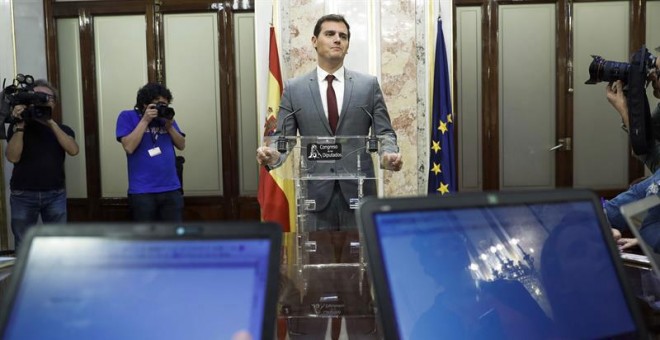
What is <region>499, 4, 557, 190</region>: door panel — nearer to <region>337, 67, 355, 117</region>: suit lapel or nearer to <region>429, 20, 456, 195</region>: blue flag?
<region>429, 20, 456, 195</region>: blue flag

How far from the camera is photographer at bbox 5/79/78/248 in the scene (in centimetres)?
326

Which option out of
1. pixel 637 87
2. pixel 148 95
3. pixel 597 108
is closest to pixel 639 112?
pixel 637 87

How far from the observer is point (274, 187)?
11.5 ft

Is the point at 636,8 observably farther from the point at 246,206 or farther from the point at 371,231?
the point at 371,231

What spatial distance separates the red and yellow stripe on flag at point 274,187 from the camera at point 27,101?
1.31 m

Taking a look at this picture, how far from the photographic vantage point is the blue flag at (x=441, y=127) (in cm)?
393

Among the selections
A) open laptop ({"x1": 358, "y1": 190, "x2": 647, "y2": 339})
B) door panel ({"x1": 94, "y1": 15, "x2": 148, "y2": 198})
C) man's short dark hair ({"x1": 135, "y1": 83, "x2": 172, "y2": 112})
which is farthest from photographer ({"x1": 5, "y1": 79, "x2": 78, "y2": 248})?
open laptop ({"x1": 358, "y1": 190, "x2": 647, "y2": 339})

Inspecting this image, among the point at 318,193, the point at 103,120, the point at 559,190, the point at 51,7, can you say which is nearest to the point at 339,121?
the point at 318,193

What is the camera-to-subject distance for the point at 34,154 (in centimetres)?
331

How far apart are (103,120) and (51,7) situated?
1084mm

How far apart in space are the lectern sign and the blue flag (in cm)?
200

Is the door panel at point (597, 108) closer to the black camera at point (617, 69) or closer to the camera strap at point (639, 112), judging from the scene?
the black camera at point (617, 69)

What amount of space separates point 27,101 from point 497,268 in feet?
10.6

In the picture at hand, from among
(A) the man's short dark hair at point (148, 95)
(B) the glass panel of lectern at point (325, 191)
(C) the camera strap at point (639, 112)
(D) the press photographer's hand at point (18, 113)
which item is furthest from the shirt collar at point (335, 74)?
(D) the press photographer's hand at point (18, 113)
